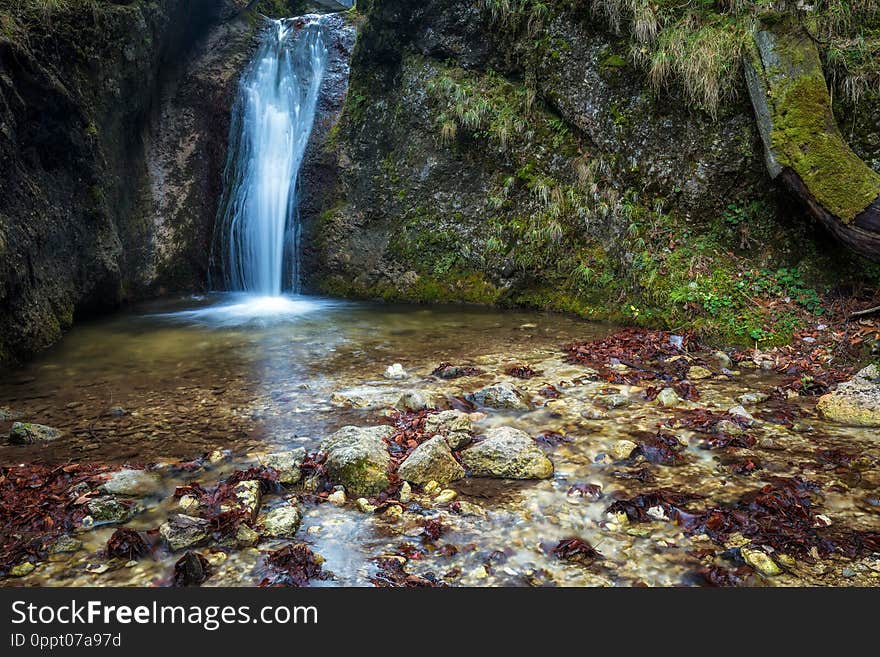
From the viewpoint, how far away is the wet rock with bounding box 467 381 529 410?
4.60 meters

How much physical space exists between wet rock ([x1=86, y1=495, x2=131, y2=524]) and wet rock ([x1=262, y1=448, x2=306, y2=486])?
812mm

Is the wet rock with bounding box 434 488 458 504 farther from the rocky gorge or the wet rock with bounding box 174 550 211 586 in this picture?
the wet rock with bounding box 174 550 211 586

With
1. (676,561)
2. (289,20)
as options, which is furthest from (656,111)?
(289,20)

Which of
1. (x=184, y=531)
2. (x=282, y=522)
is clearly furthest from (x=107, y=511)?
(x=282, y=522)

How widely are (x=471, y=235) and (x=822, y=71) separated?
5249 millimetres

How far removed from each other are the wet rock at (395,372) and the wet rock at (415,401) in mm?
796

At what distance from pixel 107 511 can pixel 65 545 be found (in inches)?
10.5

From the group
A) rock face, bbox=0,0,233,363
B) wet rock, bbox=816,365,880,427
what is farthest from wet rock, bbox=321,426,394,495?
rock face, bbox=0,0,233,363

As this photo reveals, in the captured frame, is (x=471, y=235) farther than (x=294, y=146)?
No

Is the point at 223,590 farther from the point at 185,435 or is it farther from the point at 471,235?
the point at 471,235

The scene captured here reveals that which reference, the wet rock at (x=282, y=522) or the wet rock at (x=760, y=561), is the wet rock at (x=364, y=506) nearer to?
the wet rock at (x=282, y=522)

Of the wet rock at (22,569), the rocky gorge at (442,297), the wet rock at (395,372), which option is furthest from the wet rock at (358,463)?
the wet rock at (395,372)

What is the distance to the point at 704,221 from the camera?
751 centimetres

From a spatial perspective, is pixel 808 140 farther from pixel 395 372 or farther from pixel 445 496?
pixel 445 496
